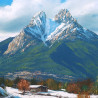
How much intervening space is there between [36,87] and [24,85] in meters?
31.8

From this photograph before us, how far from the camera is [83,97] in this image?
4694cm

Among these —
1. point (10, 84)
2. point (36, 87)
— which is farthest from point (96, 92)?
point (10, 84)

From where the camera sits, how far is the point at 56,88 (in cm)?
18062

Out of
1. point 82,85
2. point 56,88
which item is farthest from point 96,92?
point 56,88

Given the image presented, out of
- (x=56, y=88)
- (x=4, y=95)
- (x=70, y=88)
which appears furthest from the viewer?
(x=56, y=88)

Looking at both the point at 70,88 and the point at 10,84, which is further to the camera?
the point at 10,84

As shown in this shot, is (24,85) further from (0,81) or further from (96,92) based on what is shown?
(96,92)

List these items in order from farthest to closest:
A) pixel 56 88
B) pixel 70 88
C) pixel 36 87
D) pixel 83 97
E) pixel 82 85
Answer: pixel 56 88
pixel 82 85
pixel 70 88
pixel 36 87
pixel 83 97

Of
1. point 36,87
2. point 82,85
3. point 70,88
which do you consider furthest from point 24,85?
point 82,85

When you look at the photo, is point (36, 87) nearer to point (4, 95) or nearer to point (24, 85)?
point (24, 85)

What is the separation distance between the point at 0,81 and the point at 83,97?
361 feet

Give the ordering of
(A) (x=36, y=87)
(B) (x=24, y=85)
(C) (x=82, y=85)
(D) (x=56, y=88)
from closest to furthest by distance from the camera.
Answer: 1. (B) (x=24, y=85)
2. (A) (x=36, y=87)
3. (C) (x=82, y=85)
4. (D) (x=56, y=88)

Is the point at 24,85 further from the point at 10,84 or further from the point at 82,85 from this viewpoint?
the point at 82,85

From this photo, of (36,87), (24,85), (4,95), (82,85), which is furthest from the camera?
(82,85)
